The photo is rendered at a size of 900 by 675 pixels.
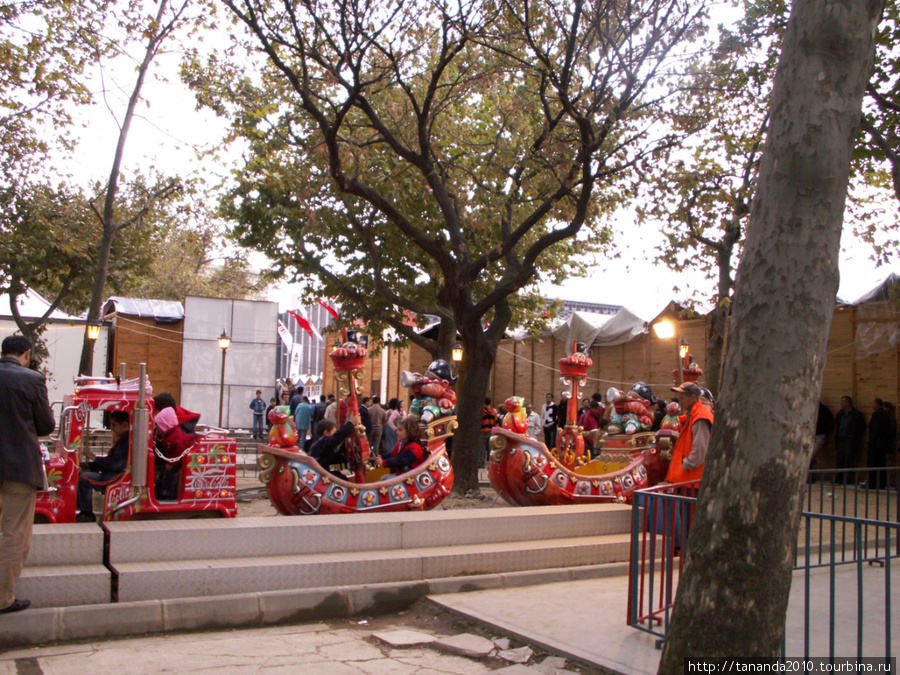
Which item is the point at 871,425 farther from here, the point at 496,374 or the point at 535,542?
the point at 496,374

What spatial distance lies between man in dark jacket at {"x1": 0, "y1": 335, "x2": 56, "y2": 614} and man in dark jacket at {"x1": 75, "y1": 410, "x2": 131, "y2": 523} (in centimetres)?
222

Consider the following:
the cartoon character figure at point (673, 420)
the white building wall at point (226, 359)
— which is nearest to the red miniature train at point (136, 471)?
the cartoon character figure at point (673, 420)

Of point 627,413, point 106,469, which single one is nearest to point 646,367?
point 627,413

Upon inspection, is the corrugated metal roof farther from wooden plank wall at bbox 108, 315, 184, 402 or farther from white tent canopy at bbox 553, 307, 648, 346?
white tent canopy at bbox 553, 307, 648, 346

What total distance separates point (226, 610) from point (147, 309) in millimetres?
22545

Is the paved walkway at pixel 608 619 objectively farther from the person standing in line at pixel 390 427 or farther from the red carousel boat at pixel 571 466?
the person standing in line at pixel 390 427

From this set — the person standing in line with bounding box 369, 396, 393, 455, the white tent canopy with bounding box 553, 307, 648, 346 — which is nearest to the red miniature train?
the person standing in line with bounding box 369, 396, 393, 455

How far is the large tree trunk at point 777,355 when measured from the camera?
3.20 meters

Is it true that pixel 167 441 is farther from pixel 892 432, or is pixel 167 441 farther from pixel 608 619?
pixel 892 432

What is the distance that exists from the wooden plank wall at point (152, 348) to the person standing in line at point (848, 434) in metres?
20.0

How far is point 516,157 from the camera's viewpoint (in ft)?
38.6

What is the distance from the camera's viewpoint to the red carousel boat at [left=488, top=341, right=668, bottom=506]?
9.35 m

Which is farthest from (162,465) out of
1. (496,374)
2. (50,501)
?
(496,374)

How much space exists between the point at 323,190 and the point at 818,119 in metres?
13.0
